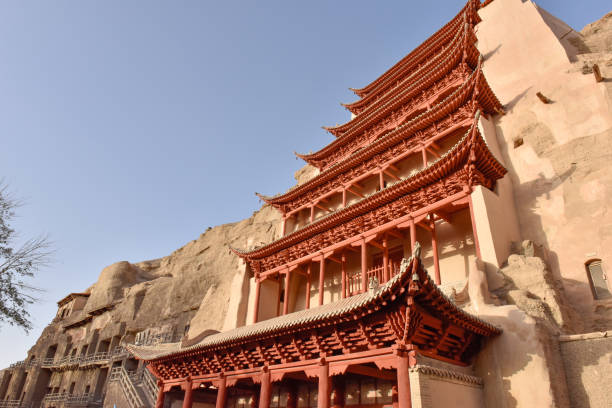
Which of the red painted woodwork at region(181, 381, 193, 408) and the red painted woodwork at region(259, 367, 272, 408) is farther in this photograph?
the red painted woodwork at region(181, 381, 193, 408)

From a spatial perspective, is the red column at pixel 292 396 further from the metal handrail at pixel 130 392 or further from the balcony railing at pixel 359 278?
the metal handrail at pixel 130 392

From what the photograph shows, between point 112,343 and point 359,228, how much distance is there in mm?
25922

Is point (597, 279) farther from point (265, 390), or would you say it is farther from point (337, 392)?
point (265, 390)

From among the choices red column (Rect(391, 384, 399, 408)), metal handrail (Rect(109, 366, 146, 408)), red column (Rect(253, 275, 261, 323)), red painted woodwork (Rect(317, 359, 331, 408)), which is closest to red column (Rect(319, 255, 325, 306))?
red column (Rect(253, 275, 261, 323))

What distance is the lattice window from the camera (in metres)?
10.5

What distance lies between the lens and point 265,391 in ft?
33.0

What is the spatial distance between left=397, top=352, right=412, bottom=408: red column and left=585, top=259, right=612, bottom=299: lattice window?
6.57 meters

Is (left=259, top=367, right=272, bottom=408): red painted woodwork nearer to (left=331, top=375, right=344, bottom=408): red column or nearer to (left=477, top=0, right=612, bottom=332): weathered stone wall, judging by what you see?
(left=331, top=375, right=344, bottom=408): red column

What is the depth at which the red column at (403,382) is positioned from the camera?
23.6 ft

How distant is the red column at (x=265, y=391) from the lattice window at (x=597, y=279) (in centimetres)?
893

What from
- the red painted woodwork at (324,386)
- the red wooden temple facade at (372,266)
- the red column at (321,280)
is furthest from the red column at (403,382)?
the red column at (321,280)

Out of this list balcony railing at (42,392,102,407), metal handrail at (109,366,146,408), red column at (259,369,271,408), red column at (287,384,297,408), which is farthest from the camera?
balcony railing at (42,392,102,407)

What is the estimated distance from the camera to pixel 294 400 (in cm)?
1287

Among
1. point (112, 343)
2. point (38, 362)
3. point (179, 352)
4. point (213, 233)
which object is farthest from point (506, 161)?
point (38, 362)
